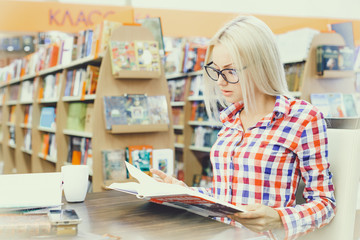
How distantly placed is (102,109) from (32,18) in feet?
13.5

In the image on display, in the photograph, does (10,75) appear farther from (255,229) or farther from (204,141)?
(255,229)

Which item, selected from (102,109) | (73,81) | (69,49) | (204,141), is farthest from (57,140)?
(204,141)

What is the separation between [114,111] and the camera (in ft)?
10.2

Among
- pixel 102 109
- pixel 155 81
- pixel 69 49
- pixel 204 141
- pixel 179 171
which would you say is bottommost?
pixel 179 171

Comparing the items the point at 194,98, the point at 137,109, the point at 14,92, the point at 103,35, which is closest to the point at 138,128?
the point at 137,109

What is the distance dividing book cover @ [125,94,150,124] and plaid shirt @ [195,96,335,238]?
6.03 feet

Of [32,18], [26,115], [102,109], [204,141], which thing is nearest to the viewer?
[102,109]

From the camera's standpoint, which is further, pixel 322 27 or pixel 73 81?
pixel 322 27

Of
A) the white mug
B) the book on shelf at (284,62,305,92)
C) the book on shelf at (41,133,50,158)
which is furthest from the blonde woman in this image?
the book on shelf at (41,133,50,158)

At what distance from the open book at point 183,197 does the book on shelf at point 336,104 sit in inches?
104

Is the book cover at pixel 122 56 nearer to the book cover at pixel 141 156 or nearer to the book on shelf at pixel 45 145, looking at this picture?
the book cover at pixel 141 156

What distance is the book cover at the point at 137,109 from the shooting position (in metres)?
3.18

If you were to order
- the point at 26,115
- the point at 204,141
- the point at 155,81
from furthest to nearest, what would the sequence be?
1. the point at 26,115
2. the point at 204,141
3. the point at 155,81

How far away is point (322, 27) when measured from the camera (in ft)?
22.8
